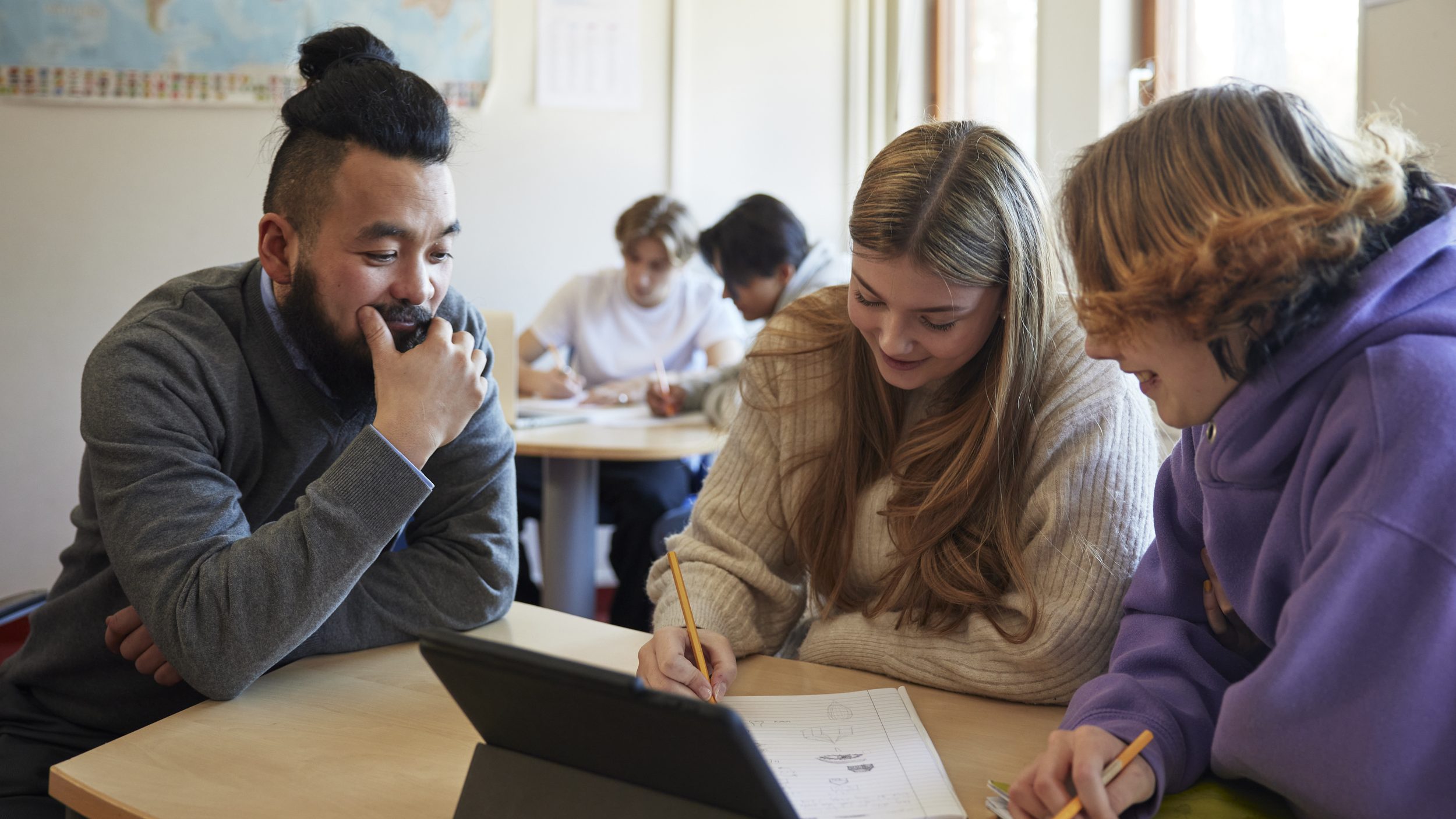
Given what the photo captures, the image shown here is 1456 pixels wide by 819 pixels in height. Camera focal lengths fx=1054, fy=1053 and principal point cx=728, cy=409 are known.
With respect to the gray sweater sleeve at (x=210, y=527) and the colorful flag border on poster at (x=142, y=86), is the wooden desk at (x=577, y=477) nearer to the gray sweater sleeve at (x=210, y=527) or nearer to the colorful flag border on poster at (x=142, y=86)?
the gray sweater sleeve at (x=210, y=527)

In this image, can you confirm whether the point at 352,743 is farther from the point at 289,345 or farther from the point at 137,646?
the point at 289,345

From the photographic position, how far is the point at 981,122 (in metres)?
1.19

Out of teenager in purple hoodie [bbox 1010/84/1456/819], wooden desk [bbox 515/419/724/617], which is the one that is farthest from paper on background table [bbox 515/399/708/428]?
teenager in purple hoodie [bbox 1010/84/1456/819]

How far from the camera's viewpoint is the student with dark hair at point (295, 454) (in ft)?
3.28

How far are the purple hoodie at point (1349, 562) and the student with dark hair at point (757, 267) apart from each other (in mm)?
2001

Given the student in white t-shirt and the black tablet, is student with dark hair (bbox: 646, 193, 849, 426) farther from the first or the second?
the black tablet

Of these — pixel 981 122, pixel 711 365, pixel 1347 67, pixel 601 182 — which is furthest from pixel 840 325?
pixel 601 182

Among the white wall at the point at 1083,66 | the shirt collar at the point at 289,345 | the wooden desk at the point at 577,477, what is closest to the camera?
the shirt collar at the point at 289,345

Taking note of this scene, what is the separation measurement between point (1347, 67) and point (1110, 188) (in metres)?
1.62

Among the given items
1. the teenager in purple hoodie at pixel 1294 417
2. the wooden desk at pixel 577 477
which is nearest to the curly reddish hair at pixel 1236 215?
the teenager in purple hoodie at pixel 1294 417

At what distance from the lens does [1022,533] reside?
1.11 meters

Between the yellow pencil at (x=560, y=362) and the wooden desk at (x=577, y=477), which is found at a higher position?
the yellow pencil at (x=560, y=362)

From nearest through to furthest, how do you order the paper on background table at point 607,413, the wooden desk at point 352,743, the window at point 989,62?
the wooden desk at point 352,743 < the paper on background table at point 607,413 < the window at point 989,62

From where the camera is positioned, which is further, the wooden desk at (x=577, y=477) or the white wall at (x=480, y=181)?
the white wall at (x=480, y=181)
